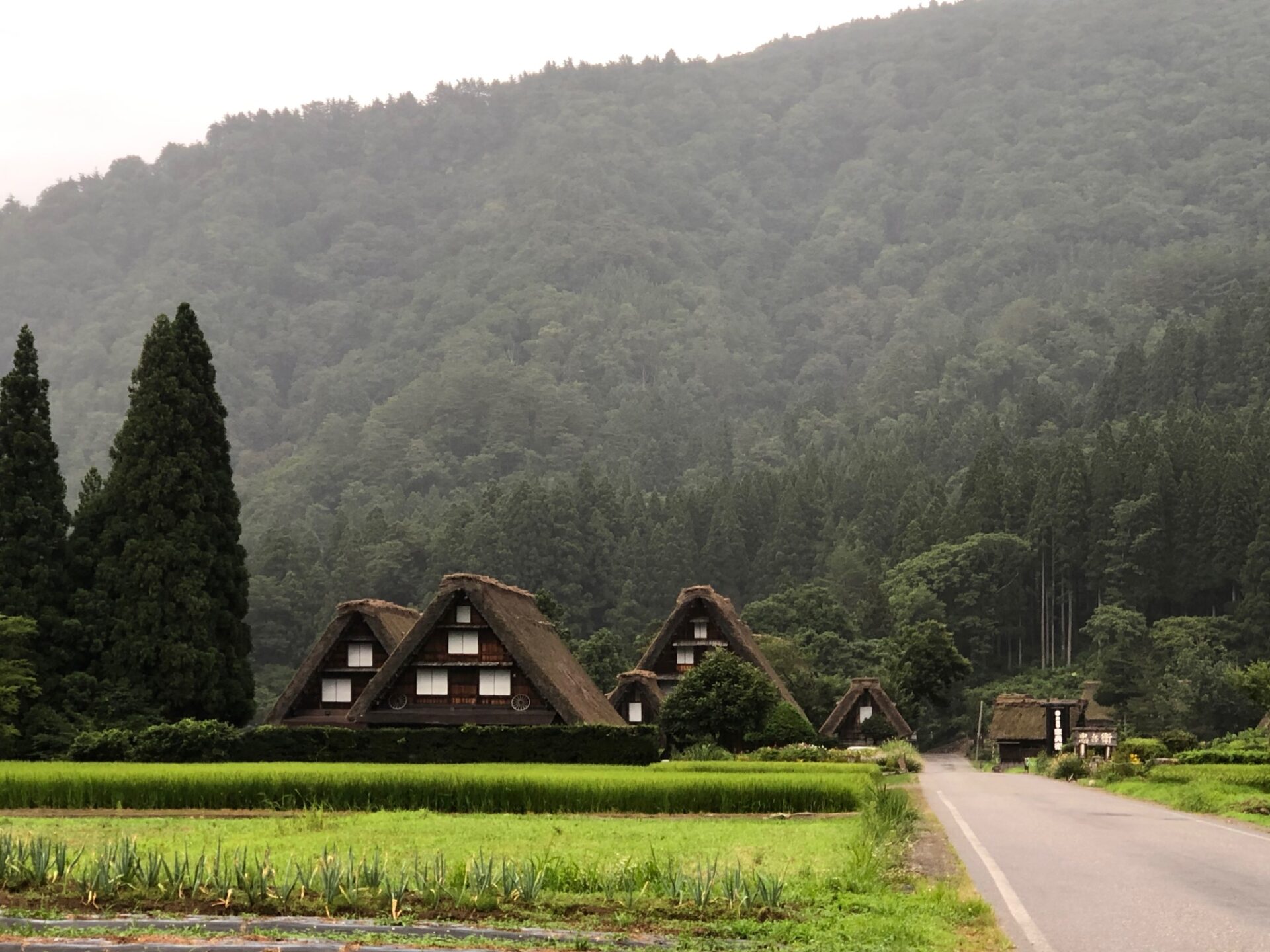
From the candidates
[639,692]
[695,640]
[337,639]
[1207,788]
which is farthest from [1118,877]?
[695,640]

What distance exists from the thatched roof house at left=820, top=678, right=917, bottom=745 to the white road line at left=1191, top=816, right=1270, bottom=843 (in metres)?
52.9

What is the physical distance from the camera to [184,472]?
170 ft

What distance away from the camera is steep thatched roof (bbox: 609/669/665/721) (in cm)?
6300

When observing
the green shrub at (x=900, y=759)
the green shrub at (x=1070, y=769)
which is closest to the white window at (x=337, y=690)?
the green shrub at (x=900, y=759)

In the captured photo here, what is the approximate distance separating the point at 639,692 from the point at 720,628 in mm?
4462

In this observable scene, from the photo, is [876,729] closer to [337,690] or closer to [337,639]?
[337,690]

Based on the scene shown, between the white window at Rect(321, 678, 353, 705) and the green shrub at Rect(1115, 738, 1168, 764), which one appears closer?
the green shrub at Rect(1115, 738, 1168, 764)

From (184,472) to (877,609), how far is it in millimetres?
77896

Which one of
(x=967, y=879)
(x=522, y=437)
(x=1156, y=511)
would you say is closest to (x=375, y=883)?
(x=967, y=879)

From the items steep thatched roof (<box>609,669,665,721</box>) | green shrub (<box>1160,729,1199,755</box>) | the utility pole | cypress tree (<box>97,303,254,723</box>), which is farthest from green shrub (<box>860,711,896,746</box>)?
cypress tree (<box>97,303,254,723</box>)

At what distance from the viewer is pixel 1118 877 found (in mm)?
17516

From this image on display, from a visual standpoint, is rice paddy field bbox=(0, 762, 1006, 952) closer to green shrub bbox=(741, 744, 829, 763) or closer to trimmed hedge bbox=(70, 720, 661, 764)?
trimmed hedge bbox=(70, 720, 661, 764)

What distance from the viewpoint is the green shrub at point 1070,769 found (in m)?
51.2

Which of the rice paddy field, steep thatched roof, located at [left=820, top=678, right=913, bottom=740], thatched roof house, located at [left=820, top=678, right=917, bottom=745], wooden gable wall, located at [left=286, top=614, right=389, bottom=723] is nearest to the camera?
the rice paddy field
